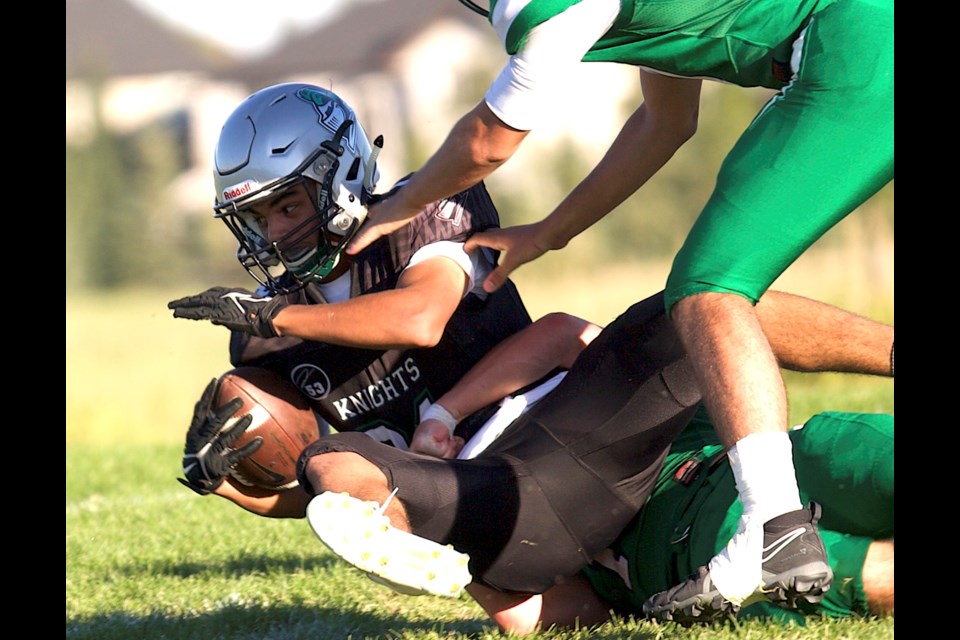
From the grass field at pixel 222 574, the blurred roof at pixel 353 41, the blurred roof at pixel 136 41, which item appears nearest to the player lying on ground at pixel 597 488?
the grass field at pixel 222 574

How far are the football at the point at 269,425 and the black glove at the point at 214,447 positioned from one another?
0.07 ft

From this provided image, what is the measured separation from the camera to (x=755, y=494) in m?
2.57

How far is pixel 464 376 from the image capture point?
3.71 meters

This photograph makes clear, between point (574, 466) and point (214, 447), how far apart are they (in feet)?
3.73

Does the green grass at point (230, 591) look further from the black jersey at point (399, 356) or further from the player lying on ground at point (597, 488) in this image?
the black jersey at point (399, 356)

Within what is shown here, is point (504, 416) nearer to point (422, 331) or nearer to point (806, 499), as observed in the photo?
point (422, 331)

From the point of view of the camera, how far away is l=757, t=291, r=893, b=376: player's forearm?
339 centimetres

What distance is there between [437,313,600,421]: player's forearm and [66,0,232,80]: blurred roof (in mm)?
45561

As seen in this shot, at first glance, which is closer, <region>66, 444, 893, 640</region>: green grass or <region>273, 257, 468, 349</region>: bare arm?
<region>66, 444, 893, 640</region>: green grass

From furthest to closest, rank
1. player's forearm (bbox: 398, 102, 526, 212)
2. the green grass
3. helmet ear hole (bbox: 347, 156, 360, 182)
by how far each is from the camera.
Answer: helmet ear hole (bbox: 347, 156, 360, 182) < the green grass < player's forearm (bbox: 398, 102, 526, 212)

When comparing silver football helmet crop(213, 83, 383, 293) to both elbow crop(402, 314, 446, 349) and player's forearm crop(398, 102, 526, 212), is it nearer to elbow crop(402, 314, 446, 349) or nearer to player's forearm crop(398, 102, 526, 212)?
elbow crop(402, 314, 446, 349)

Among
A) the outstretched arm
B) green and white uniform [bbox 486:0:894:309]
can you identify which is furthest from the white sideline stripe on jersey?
green and white uniform [bbox 486:0:894:309]

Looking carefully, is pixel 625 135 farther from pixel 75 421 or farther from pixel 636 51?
pixel 75 421

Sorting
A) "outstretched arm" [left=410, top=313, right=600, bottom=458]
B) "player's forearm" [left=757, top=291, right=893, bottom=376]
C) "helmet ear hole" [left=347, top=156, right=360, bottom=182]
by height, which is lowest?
"outstretched arm" [left=410, top=313, right=600, bottom=458]
